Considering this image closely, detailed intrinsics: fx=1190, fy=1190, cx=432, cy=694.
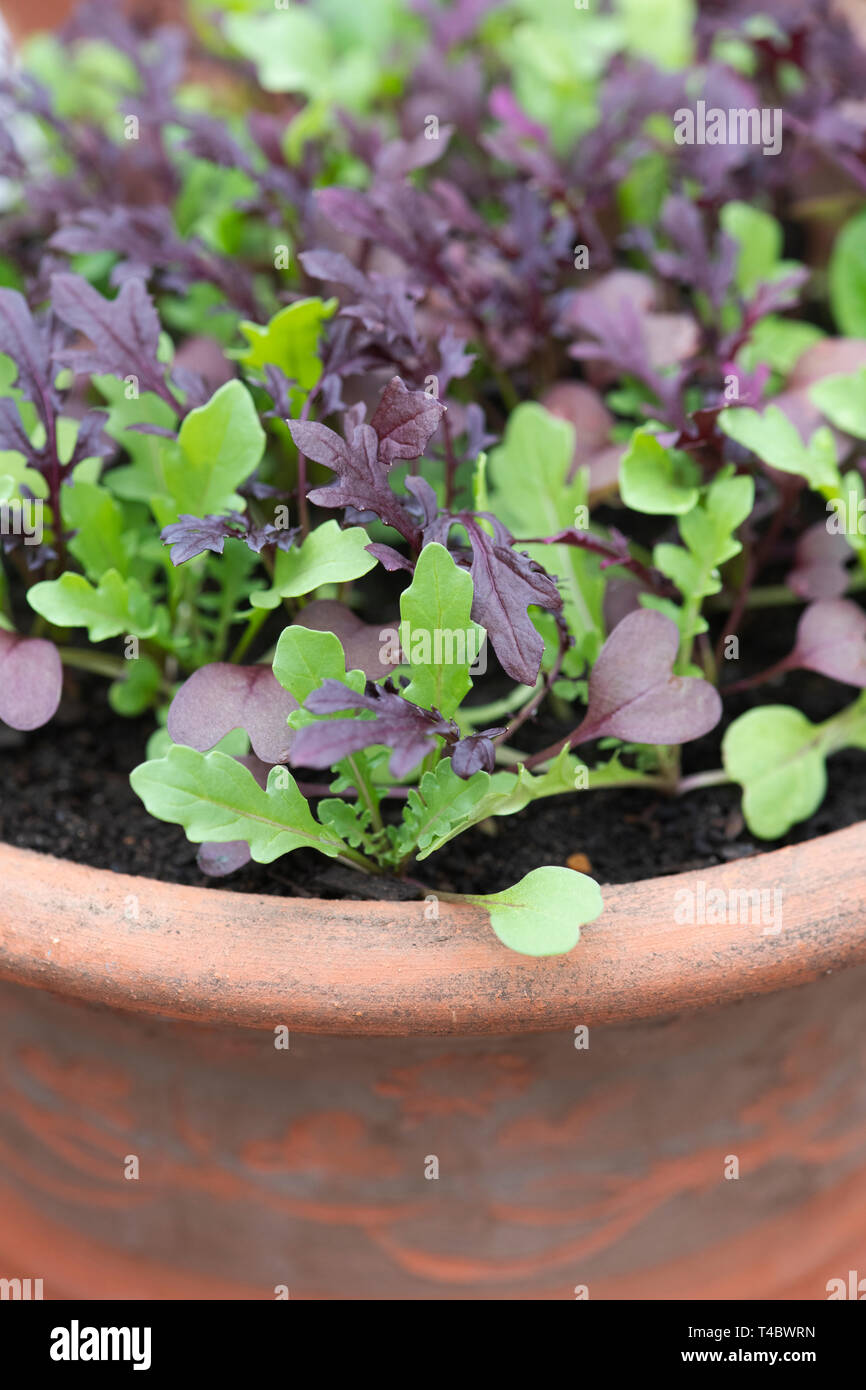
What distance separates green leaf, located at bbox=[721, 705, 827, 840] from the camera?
818 mm

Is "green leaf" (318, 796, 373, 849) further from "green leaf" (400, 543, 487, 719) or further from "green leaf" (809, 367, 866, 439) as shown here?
"green leaf" (809, 367, 866, 439)

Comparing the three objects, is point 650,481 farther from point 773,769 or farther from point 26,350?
point 26,350

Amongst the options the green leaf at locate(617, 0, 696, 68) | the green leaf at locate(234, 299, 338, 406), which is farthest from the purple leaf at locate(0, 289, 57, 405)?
the green leaf at locate(617, 0, 696, 68)

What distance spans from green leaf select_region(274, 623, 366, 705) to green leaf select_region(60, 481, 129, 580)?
228 mm

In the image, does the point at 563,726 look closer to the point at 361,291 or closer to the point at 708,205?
the point at 361,291

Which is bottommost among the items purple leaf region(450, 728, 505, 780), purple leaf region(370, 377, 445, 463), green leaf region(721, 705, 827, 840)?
purple leaf region(450, 728, 505, 780)

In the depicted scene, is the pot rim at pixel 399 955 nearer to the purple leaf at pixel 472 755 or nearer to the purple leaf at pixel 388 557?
the purple leaf at pixel 472 755

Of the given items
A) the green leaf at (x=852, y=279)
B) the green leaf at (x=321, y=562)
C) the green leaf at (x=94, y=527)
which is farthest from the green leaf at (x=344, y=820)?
the green leaf at (x=852, y=279)

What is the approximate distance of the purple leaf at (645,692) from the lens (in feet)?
2.41

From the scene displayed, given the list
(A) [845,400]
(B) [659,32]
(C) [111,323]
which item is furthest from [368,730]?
(B) [659,32]

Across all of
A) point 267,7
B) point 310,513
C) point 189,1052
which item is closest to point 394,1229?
point 189,1052

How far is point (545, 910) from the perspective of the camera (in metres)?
0.65

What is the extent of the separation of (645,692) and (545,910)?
0.17 m

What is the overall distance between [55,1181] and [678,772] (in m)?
0.53
